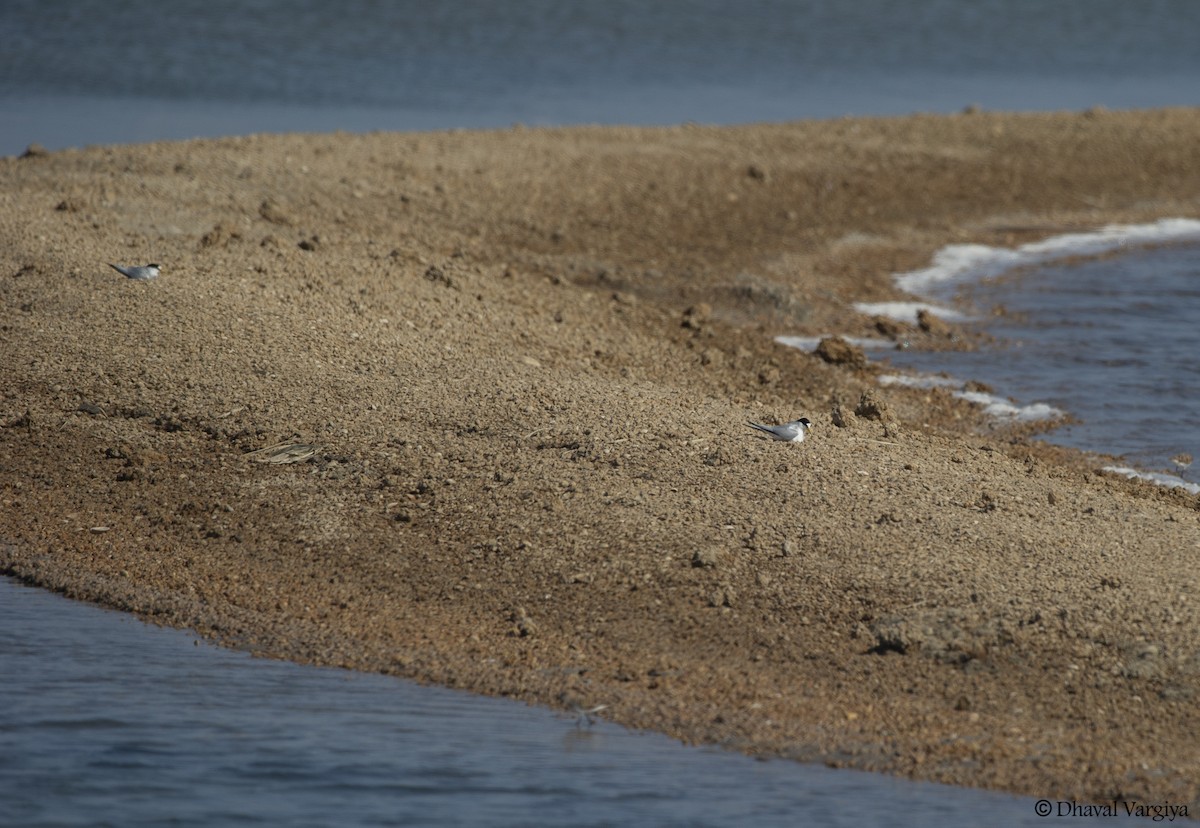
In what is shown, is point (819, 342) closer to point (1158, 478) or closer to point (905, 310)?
A: point (905, 310)

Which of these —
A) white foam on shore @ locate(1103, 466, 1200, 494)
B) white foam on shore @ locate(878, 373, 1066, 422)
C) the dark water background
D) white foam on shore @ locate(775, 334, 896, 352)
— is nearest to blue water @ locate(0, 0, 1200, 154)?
the dark water background

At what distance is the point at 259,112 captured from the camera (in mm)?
22375

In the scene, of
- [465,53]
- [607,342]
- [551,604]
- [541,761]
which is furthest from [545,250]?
[465,53]

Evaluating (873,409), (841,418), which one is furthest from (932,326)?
(841,418)

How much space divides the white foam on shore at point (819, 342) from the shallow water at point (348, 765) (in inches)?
271

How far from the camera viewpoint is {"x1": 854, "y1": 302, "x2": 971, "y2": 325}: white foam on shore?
14094 millimetres

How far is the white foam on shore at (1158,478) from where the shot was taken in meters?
9.48

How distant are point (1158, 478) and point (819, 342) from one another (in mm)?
3439

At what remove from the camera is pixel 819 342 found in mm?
12578

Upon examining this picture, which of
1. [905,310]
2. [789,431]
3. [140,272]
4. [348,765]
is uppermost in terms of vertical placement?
[140,272]

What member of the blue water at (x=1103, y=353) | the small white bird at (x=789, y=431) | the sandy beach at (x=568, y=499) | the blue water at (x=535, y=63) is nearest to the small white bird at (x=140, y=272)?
the sandy beach at (x=568, y=499)

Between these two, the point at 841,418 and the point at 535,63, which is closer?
the point at 841,418

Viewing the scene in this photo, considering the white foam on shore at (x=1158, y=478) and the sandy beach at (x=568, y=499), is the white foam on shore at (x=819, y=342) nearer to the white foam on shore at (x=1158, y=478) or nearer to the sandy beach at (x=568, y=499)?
the sandy beach at (x=568, y=499)

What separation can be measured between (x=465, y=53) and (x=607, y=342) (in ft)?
60.7
